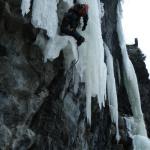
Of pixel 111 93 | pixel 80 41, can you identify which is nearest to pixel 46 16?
pixel 80 41

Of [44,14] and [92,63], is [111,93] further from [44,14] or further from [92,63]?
[44,14]

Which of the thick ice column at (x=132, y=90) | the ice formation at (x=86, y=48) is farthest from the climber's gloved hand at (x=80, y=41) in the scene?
the thick ice column at (x=132, y=90)

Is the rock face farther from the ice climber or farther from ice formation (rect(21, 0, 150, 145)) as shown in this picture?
the ice climber

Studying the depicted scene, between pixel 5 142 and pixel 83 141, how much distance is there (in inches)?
115

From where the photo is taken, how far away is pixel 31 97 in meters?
8.73

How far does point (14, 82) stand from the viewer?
8.50 meters

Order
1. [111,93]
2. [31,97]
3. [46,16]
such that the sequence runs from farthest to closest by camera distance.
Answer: [111,93] → [46,16] → [31,97]

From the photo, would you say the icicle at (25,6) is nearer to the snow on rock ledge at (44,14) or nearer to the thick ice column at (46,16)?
the snow on rock ledge at (44,14)

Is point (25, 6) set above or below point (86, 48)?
below

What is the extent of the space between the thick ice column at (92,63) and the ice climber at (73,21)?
26.6 inches

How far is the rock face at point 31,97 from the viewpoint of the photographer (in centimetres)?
836

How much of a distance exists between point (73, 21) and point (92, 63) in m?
1.44

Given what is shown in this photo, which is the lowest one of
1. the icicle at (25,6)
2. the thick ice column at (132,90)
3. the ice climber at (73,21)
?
the icicle at (25,6)

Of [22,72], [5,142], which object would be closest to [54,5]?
[22,72]
